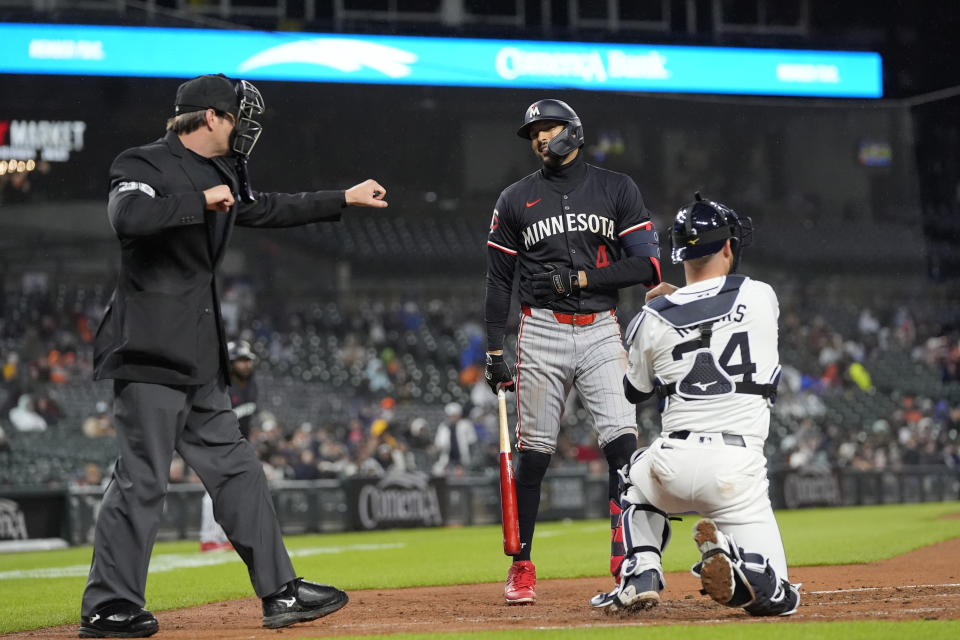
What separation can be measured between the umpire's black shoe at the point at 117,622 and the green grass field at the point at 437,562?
101 cm

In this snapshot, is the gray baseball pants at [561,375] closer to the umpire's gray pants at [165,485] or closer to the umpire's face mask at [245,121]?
the umpire's gray pants at [165,485]

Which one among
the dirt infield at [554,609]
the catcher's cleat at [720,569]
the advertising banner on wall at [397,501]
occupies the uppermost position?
the catcher's cleat at [720,569]

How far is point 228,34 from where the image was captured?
21484mm

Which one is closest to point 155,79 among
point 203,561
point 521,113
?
point 521,113

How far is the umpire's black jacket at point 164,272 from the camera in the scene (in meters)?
4.25

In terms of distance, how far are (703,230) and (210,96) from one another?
208cm

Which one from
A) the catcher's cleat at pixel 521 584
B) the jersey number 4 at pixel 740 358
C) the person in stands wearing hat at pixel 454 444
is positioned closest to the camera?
the jersey number 4 at pixel 740 358

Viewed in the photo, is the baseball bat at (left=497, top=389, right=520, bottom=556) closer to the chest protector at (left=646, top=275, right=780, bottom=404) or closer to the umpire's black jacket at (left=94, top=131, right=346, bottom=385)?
the chest protector at (left=646, top=275, right=780, bottom=404)

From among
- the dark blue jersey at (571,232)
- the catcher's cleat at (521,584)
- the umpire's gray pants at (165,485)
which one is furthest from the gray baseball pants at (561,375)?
the umpire's gray pants at (165,485)

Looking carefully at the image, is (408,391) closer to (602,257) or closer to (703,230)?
(602,257)

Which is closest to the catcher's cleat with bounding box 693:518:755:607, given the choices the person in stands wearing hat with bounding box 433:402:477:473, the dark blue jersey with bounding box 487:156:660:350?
the dark blue jersey with bounding box 487:156:660:350

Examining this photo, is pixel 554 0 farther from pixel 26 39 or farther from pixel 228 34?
pixel 26 39

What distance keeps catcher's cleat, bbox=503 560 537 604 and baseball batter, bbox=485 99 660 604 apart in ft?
0.10

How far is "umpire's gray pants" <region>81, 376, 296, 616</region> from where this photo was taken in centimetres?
425
